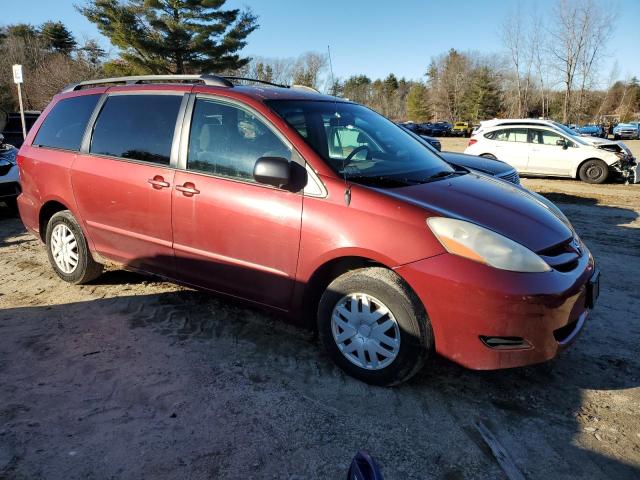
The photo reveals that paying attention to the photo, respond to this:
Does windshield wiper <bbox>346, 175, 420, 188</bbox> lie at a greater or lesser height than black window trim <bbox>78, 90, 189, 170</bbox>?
lesser

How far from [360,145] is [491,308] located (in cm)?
164

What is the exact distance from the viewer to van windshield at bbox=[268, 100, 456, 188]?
10.6 ft

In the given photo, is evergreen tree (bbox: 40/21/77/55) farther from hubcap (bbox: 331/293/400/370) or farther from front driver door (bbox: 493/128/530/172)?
hubcap (bbox: 331/293/400/370)

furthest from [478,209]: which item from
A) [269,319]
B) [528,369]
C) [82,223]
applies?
[82,223]

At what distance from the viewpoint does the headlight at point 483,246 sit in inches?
103

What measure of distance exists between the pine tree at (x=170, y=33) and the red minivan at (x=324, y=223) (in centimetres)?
3131

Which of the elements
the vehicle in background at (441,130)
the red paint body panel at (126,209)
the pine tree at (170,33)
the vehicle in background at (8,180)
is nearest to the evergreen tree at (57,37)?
the pine tree at (170,33)

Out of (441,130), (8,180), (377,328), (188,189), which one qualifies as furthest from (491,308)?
(441,130)

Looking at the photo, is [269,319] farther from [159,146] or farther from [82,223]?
[82,223]

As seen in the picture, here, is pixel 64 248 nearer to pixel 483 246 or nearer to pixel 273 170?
pixel 273 170

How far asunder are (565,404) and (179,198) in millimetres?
2902

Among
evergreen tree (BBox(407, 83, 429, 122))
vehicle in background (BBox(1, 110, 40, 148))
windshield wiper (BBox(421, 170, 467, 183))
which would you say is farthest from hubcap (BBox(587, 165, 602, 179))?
evergreen tree (BBox(407, 83, 429, 122))

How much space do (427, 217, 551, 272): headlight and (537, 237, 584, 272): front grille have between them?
104mm

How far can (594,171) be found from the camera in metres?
12.2
